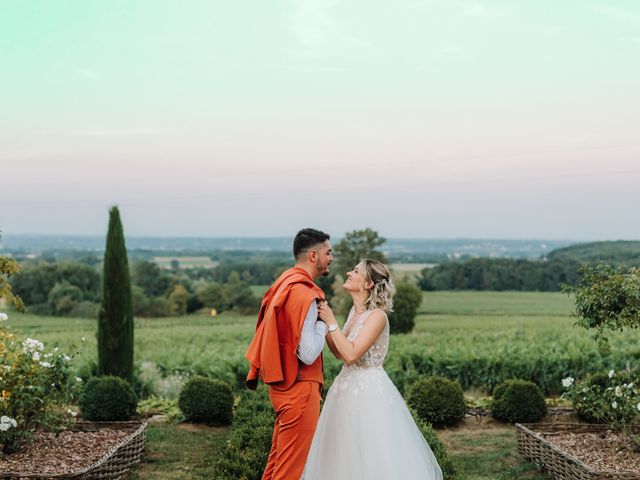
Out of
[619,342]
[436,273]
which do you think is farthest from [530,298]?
[619,342]

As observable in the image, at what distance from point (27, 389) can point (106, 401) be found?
121 inches

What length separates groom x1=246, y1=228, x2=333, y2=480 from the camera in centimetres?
499

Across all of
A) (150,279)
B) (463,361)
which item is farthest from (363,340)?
(150,279)

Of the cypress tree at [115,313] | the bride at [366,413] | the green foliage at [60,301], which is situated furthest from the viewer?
the green foliage at [60,301]

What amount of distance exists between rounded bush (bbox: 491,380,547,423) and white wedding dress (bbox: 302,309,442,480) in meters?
6.31

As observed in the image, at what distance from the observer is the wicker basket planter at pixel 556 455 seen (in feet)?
24.2

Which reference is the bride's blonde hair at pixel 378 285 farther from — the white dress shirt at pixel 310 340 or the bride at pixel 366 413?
the white dress shirt at pixel 310 340

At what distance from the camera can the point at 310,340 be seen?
498 centimetres

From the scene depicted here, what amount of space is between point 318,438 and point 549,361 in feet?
34.0

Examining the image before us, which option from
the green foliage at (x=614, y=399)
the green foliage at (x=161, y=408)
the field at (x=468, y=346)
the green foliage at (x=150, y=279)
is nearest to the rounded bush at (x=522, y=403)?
the green foliage at (x=614, y=399)

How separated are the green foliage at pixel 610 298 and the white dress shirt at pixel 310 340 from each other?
4438 mm

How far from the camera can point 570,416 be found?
39.2 feet

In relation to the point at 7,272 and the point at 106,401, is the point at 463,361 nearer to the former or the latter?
the point at 106,401

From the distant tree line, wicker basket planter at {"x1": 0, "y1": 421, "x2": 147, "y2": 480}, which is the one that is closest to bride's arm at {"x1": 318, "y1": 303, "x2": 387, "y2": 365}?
wicker basket planter at {"x1": 0, "y1": 421, "x2": 147, "y2": 480}
